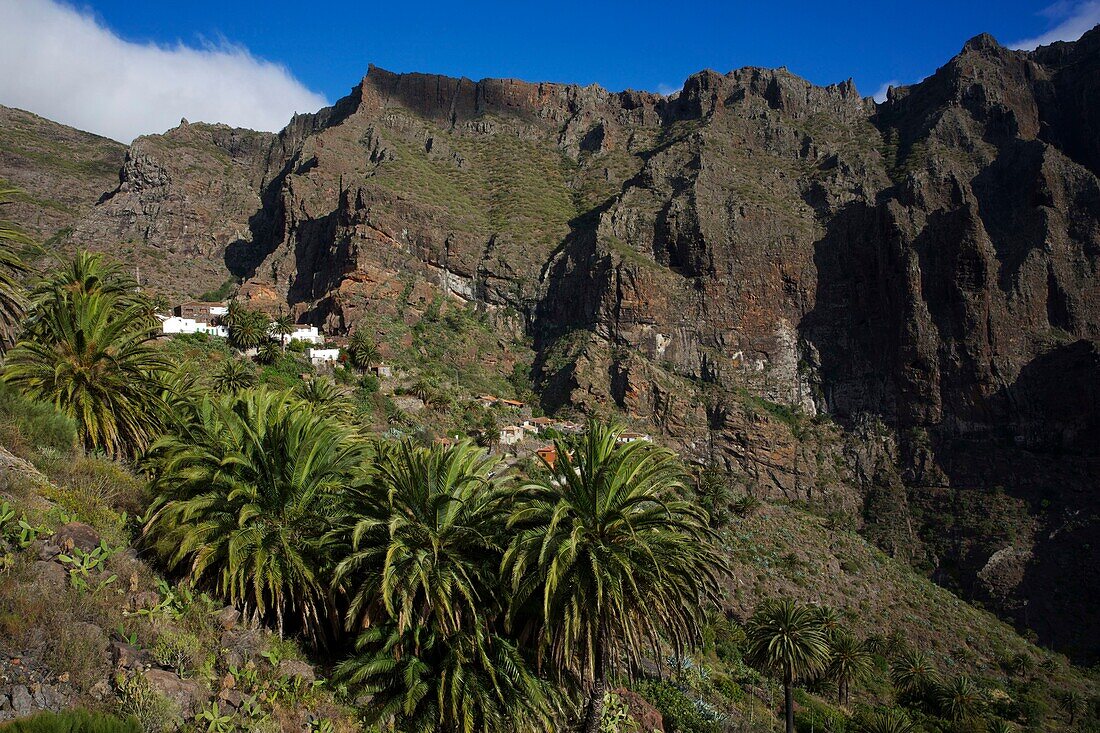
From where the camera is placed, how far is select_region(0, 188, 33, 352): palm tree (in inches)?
514

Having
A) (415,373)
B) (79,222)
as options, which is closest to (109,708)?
(415,373)

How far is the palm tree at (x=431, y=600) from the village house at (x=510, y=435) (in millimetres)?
45709

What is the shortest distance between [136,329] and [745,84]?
453 ft

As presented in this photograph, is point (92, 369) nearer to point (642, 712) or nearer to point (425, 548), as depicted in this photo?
point (425, 548)

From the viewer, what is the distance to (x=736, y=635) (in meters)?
38.7

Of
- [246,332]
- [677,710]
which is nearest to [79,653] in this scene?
[677,710]

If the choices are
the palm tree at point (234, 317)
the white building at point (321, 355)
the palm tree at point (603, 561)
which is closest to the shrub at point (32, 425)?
the palm tree at point (603, 561)

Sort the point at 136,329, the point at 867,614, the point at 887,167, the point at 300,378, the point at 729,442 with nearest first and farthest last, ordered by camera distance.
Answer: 1. the point at 136,329
2. the point at 867,614
3. the point at 300,378
4. the point at 729,442
5. the point at 887,167

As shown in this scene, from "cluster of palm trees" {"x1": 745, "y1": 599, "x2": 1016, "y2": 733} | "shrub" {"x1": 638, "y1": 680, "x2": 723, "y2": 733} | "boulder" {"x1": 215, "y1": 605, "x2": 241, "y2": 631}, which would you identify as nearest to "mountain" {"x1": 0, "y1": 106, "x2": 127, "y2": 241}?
"boulder" {"x1": 215, "y1": 605, "x2": 241, "y2": 631}

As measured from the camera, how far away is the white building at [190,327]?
2178 inches

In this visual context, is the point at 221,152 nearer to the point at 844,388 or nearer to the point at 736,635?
the point at 844,388

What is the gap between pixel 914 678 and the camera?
1435 inches

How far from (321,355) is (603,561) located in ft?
188

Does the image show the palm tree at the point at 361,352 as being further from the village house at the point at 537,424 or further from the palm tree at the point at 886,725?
the palm tree at the point at 886,725
